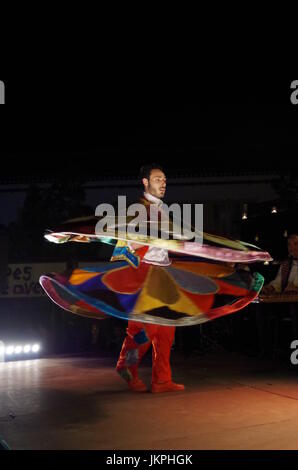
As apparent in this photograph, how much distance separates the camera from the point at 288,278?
6.12m

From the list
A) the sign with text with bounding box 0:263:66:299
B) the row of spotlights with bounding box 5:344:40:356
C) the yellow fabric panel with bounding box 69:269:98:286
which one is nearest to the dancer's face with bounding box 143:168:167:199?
the yellow fabric panel with bounding box 69:269:98:286

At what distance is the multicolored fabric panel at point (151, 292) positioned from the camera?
162 inches

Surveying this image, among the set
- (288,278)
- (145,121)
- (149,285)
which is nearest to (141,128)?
(145,121)

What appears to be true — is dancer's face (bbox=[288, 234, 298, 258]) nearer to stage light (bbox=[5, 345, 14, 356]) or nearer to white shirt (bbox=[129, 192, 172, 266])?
white shirt (bbox=[129, 192, 172, 266])

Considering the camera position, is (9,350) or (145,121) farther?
(145,121)

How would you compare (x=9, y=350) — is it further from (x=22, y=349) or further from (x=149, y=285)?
(x=149, y=285)

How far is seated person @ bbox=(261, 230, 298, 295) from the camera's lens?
6.06 meters

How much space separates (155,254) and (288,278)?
91.9 inches

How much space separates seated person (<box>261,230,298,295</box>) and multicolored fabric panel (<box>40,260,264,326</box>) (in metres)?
1.49

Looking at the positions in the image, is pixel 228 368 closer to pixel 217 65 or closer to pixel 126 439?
pixel 126 439

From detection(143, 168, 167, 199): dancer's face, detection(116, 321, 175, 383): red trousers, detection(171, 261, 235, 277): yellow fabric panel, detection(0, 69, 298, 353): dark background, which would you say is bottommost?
detection(116, 321, 175, 383): red trousers

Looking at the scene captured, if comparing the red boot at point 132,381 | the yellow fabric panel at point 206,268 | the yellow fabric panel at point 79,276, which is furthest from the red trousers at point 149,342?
the yellow fabric panel at point 206,268

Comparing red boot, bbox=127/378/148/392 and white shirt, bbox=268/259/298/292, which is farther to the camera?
white shirt, bbox=268/259/298/292
